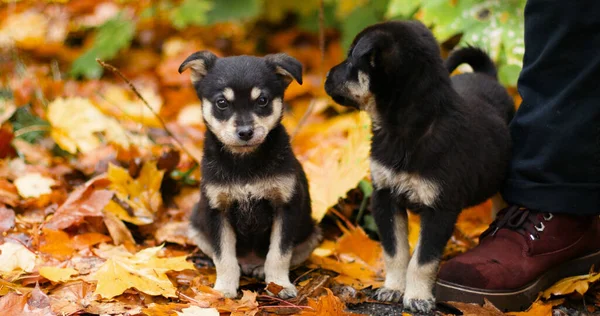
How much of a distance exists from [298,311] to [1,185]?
7.42ft

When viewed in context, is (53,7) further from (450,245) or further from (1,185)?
(450,245)

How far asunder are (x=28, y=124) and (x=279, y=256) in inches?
116

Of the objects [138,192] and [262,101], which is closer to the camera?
[262,101]

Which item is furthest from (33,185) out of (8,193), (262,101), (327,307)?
(327,307)

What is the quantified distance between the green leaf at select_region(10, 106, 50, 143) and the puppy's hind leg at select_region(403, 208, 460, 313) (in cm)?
341

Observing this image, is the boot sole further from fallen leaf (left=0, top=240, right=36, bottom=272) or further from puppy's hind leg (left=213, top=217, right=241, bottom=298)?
fallen leaf (left=0, top=240, right=36, bottom=272)

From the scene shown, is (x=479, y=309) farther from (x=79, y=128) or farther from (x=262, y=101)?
(x=79, y=128)

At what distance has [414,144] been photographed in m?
3.62

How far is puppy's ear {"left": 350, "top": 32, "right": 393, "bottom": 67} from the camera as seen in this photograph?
352 centimetres

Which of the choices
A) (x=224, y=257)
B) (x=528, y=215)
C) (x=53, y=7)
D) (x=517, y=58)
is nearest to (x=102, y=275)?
(x=224, y=257)

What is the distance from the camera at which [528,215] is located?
12.5 ft

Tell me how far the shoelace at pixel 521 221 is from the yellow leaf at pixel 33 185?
9.35ft

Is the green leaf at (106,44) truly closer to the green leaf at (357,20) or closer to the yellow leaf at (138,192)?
the green leaf at (357,20)

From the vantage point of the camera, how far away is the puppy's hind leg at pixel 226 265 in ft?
12.3
